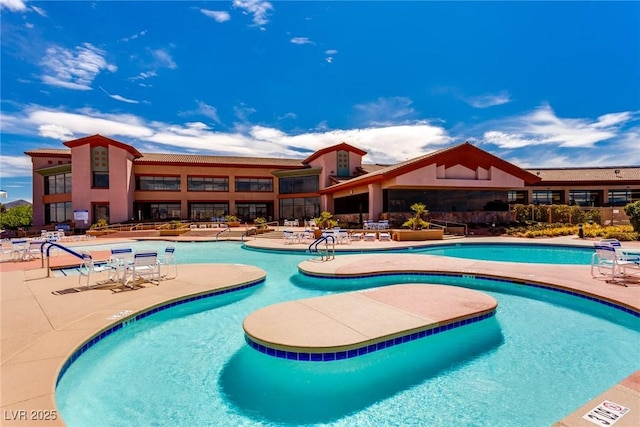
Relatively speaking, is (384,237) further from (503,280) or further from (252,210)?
(252,210)

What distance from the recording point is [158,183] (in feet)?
129

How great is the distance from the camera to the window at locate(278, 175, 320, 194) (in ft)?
130

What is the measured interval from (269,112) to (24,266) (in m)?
24.1

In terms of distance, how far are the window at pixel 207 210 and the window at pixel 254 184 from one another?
3.07m

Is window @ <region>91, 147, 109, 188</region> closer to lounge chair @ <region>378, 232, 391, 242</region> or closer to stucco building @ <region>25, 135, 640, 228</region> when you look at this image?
stucco building @ <region>25, 135, 640, 228</region>

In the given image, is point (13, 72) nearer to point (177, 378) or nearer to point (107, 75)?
point (107, 75)

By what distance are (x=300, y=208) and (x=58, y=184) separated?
2792 cm

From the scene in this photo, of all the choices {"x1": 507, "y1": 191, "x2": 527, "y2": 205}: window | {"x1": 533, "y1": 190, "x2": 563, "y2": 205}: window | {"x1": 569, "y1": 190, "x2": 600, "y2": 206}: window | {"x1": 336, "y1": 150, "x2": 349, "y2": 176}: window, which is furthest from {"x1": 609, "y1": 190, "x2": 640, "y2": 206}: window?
{"x1": 336, "y1": 150, "x2": 349, "y2": 176}: window

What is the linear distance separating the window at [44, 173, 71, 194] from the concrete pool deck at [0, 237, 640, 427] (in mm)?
28486

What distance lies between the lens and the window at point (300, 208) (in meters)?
39.8

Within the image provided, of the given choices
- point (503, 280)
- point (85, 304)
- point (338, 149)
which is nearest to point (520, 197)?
point (338, 149)

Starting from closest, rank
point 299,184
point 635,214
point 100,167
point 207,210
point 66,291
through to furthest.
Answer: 1. point 66,291
2. point 635,214
3. point 100,167
4. point 299,184
5. point 207,210

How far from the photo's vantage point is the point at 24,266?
1169cm

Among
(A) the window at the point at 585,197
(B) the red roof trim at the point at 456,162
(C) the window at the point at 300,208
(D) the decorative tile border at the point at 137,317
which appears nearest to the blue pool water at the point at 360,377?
(D) the decorative tile border at the point at 137,317
